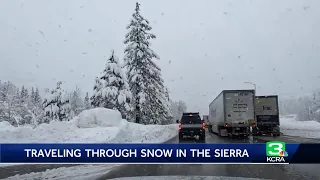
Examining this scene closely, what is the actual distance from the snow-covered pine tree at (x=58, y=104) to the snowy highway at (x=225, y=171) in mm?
46145

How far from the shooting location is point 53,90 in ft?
184

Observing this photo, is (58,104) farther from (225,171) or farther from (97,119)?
(225,171)

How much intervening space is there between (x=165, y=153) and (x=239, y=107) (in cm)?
1927

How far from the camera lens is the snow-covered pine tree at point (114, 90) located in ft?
118

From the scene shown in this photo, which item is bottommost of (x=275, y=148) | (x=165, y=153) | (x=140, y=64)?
(x=165, y=153)

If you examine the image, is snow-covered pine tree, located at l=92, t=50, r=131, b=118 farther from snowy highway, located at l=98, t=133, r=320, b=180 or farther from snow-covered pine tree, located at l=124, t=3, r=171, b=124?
snowy highway, located at l=98, t=133, r=320, b=180

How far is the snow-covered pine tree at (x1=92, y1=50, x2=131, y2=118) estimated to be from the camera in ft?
118

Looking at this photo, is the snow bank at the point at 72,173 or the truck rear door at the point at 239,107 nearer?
the snow bank at the point at 72,173

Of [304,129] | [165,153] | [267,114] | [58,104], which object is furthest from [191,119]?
[58,104]

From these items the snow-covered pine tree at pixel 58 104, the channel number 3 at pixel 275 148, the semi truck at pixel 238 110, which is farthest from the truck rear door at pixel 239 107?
the snow-covered pine tree at pixel 58 104

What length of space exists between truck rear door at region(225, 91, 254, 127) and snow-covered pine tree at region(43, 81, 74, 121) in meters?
36.0

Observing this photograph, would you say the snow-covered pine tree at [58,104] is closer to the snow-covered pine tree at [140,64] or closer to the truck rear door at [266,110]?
the snow-covered pine tree at [140,64]

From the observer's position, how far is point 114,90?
119 ft

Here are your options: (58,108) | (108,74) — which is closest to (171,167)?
(108,74)
